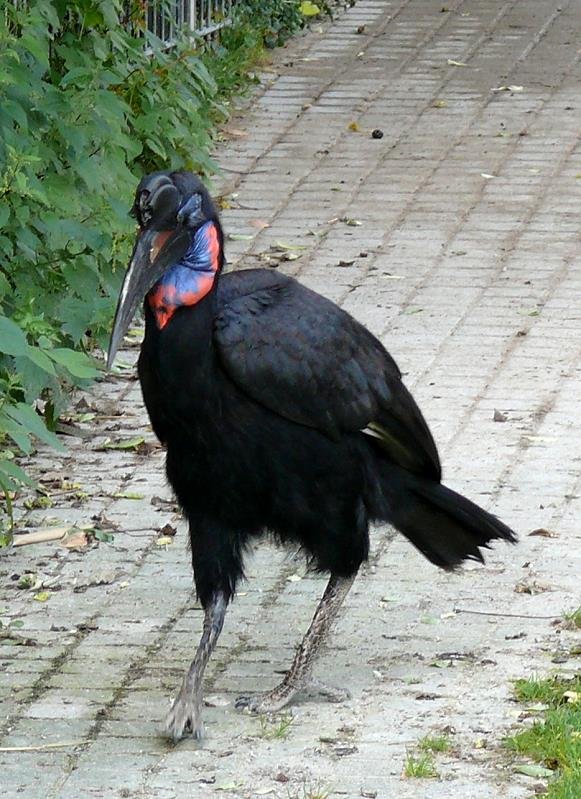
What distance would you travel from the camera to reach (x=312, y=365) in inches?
178

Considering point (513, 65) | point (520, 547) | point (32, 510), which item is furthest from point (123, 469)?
point (513, 65)

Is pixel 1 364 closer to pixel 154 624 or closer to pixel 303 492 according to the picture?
pixel 154 624

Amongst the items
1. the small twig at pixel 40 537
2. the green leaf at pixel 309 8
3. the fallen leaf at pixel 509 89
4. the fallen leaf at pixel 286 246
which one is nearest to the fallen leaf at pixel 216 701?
the small twig at pixel 40 537

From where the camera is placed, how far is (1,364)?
5.84m

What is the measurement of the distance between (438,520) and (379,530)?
36.5 inches

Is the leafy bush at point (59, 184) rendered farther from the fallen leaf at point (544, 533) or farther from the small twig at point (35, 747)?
the fallen leaf at point (544, 533)

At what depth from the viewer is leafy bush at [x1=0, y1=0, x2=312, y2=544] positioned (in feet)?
18.7

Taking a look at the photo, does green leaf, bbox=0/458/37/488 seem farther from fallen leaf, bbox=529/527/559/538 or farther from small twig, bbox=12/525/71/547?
fallen leaf, bbox=529/527/559/538

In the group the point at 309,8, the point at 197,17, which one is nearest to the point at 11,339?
the point at 197,17

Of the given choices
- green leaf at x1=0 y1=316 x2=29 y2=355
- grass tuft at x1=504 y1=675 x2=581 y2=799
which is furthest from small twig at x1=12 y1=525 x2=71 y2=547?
grass tuft at x1=504 y1=675 x2=581 y2=799

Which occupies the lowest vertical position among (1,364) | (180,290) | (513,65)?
(513,65)

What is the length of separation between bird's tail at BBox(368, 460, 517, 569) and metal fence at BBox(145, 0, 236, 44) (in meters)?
6.15

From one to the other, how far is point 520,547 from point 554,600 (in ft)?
1.43

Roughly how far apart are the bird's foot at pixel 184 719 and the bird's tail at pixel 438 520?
2.64ft
